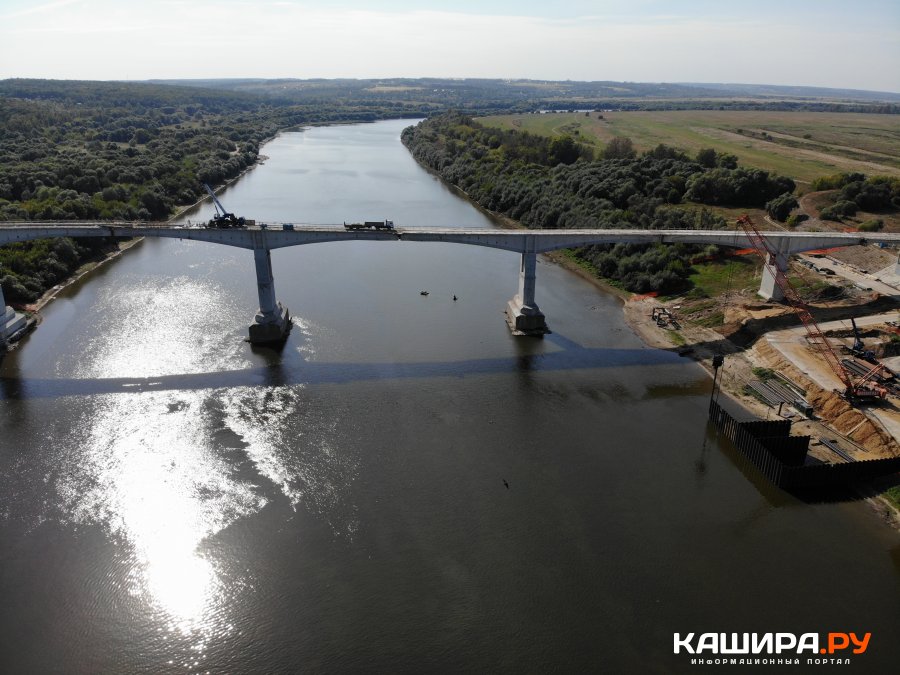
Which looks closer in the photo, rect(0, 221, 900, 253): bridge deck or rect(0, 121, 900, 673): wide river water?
rect(0, 121, 900, 673): wide river water

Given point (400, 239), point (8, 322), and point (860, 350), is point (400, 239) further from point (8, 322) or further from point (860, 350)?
point (860, 350)

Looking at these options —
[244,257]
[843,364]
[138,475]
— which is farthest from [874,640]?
[244,257]

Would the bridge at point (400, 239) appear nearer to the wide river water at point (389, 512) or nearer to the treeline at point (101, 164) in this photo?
the wide river water at point (389, 512)

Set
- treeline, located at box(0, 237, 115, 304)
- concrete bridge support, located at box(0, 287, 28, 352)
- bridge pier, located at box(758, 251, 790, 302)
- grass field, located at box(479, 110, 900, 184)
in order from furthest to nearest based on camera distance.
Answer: grass field, located at box(479, 110, 900, 184)
treeline, located at box(0, 237, 115, 304)
bridge pier, located at box(758, 251, 790, 302)
concrete bridge support, located at box(0, 287, 28, 352)

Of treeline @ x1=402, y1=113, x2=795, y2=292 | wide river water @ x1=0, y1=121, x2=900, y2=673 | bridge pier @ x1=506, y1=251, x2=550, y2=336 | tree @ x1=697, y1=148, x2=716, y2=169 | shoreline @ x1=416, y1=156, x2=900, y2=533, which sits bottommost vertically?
wide river water @ x1=0, y1=121, x2=900, y2=673

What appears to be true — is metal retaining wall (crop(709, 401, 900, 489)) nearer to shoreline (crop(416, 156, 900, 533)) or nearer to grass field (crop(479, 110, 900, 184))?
shoreline (crop(416, 156, 900, 533))

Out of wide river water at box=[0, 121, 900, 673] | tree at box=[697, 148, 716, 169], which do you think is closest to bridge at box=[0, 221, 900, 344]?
wide river water at box=[0, 121, 900, 673]

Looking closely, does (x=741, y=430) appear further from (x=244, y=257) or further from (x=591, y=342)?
(x=244, y=257)
